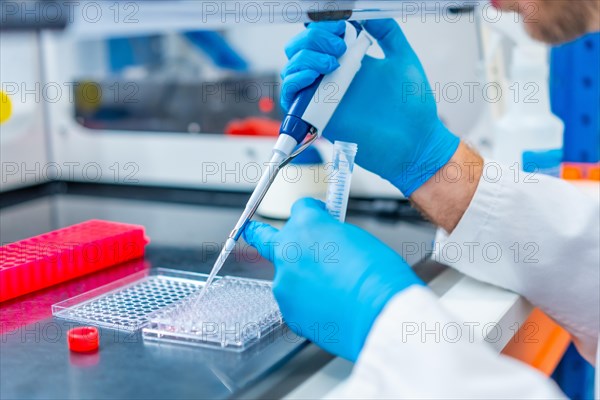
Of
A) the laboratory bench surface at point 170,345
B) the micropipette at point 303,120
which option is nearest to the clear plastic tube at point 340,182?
the micropipette at point 303,120

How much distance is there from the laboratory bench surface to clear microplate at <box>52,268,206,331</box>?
0.02 metres

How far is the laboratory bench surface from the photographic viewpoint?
727 mm

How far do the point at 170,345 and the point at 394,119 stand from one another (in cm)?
54

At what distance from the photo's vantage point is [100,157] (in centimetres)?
188

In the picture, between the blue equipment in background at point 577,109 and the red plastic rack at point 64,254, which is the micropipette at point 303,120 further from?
the blue equipment in background at point 577,109

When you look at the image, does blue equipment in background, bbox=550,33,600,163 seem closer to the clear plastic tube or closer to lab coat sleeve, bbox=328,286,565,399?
the clear plastic tube

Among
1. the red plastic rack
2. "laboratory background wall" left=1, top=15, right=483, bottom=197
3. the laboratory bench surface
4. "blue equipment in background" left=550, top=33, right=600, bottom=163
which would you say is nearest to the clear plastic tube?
the laboratory bench surface

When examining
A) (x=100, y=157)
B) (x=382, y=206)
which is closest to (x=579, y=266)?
(x=382, y=206)

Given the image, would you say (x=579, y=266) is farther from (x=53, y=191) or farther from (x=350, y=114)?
(x=53, y=191)

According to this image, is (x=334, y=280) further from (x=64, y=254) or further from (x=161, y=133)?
(x=161, y=133)

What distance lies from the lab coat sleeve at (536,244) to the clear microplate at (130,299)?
441mm

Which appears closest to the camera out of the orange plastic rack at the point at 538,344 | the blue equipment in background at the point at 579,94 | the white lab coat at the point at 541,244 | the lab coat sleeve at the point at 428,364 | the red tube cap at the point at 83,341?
the lab coat sleeve at the point at 428,364

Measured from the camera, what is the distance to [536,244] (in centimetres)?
112

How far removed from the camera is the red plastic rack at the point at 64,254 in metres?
1.01
